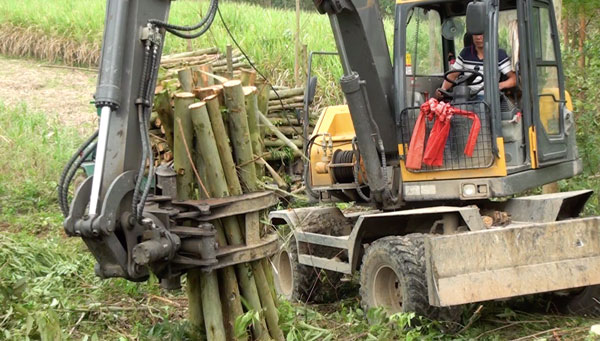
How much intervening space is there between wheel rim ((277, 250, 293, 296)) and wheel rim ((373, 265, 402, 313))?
1921 millimetres

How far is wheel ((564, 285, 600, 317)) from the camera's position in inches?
296

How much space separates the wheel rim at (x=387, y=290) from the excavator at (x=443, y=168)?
0.04 feet

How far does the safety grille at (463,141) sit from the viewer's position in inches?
284

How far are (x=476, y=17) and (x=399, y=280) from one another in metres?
2.23

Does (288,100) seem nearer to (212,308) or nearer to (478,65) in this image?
(478,65)

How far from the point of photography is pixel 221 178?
5.60 meters

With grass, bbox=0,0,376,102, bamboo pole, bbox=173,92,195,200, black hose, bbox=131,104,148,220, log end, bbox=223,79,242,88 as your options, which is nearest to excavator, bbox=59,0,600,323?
bamboo pole, bbox=173,92,195,200

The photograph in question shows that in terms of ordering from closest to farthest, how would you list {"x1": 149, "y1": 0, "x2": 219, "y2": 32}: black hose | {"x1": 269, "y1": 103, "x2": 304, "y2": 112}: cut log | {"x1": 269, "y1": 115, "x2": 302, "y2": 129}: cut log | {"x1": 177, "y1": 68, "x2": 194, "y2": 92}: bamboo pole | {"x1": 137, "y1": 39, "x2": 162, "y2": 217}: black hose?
{"x1": 137, "y1": 39, "x2": 162, "y2": 217}: black hose
{"x1": 149, "y1": 0, "x2": 219, "y2": 32}: black hose
{"x1": 177, "y1": 68, "x2": 194, "y2": 92}: bamboo pole
{"x1": 269, "y1": 115, "x2": 302, "y2": 129}: cut log
{"x1": 269, "y1": 103, "x2": 304, "y2": 112}: cut log

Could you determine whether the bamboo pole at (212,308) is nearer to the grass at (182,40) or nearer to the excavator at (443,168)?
the excavator at (443,168)

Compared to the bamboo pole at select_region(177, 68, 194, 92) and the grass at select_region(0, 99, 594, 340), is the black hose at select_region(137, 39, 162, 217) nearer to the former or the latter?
the bamboo pole at select_region(177, 68, 194, 92)

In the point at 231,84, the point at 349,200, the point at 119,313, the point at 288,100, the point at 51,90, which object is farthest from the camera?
the point at 51,90

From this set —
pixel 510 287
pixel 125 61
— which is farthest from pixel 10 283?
pixel 510 287

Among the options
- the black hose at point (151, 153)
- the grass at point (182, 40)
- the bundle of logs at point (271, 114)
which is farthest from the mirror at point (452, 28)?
the grass at point (182, 40)

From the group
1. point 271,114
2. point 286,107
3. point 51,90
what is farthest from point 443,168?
point 51,90
